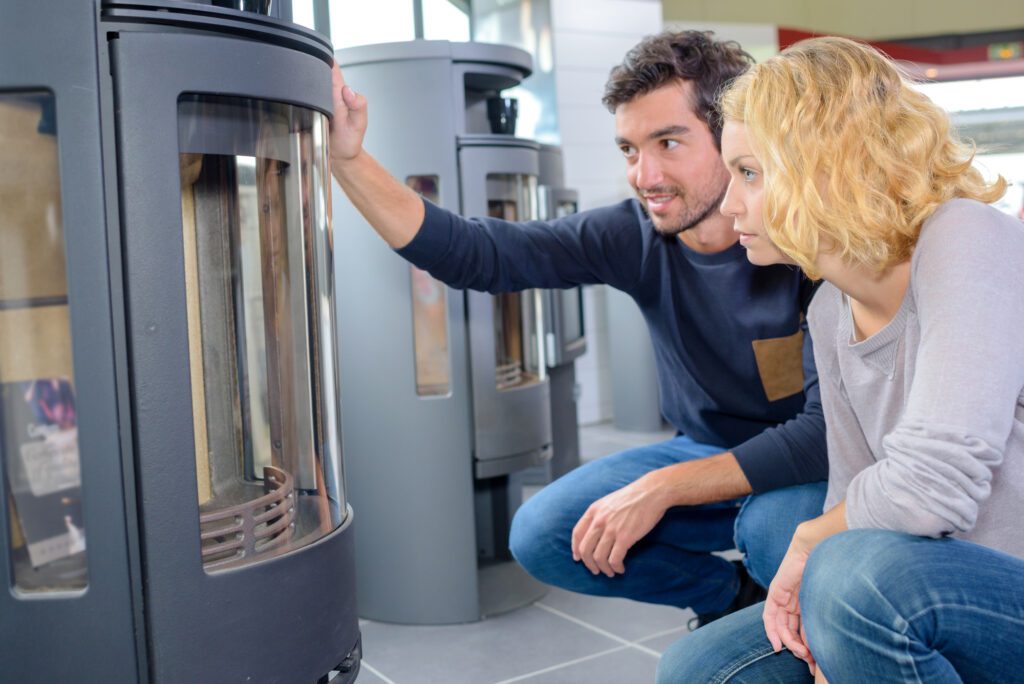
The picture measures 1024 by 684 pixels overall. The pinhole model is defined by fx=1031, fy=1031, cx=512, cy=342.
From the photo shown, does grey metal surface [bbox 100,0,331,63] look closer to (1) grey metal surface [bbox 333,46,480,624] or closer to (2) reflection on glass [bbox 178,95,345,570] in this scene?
(2) reflection on glass [bbox 178,95,345,570]

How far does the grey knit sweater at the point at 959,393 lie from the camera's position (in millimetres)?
957

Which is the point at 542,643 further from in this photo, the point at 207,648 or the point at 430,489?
the point at 207,648

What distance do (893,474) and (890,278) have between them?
0.26 m

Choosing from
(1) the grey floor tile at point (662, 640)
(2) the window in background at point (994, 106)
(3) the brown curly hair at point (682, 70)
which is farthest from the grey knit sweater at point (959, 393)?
(2) the window in background at point (994, 106)

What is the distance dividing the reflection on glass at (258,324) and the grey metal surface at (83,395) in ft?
0.34

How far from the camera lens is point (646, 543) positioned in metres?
1.64

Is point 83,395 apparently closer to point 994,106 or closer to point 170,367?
point 170,367

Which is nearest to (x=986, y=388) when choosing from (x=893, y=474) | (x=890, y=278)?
(x=893, y=474)

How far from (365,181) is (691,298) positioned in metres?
0.56

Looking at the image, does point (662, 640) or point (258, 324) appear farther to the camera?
point (662, 640)

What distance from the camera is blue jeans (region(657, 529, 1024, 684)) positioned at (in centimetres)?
97

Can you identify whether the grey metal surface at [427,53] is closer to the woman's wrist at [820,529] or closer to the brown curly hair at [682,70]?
the brown curly hair at [682,70]

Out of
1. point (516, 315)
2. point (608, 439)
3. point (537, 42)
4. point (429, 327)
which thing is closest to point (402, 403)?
point (429, 327)

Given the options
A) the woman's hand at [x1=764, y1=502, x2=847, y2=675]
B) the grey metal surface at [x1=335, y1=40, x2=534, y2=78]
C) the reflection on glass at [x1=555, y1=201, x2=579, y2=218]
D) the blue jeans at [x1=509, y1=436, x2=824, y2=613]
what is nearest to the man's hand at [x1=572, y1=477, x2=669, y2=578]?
the blue jeans at [x1=509, y1=436, x2=824, y2=613]
